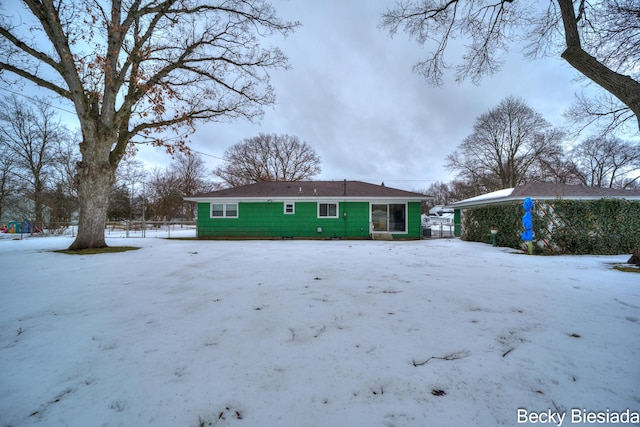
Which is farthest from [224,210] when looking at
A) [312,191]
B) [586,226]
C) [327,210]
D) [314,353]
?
[586,226]

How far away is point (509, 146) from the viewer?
875 inches

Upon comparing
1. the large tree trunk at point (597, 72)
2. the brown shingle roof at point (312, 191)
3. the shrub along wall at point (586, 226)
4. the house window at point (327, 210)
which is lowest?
the shrub along wall at point (586, 226)

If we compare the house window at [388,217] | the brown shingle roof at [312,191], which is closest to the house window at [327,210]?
the brown shingle roof at [312,191]

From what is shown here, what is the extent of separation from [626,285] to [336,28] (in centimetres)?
1117

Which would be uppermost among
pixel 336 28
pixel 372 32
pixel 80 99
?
pixel 336 28

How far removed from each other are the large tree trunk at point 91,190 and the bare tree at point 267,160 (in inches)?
885

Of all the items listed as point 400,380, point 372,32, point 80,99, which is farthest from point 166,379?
point 372,32

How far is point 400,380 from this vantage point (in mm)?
1553

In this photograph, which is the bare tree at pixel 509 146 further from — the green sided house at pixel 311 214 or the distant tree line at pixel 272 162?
the green sided house at pixel 311 214

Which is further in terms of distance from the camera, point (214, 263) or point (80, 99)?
point (80, 99)

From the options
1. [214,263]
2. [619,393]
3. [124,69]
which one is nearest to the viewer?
[619,393]

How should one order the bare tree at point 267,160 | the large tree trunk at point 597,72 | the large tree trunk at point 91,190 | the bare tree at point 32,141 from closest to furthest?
the large tree trunk at point 597,72 < the large tree trunk at point 91,190 < the bare tree at point 32,141 < the bare tree at point 267,160

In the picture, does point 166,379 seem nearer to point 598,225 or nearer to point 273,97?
point 273,97

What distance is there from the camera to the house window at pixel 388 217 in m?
14.6
